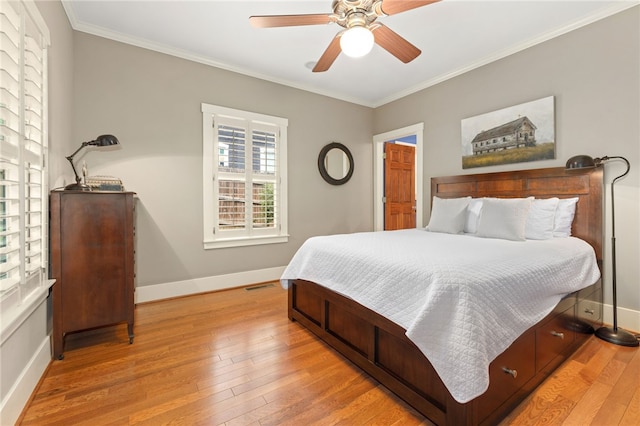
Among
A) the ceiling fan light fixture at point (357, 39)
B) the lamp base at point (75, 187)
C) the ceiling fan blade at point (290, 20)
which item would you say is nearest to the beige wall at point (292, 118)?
the lamp base at point (75, 187)

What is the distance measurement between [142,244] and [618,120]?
467 cm

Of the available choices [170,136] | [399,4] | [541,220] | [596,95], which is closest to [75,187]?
[170,136]

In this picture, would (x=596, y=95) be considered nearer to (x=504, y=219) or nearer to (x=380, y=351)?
(x=504, y=219)

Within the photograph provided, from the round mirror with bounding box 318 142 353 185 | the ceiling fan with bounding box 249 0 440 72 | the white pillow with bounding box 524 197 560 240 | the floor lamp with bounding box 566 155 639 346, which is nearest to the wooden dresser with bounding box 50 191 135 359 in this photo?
the ceiling fan with bounding box 249 0 440 72

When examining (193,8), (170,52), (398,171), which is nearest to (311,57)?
(193,8)

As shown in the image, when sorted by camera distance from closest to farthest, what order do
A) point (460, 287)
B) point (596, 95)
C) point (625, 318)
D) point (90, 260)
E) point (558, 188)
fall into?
point (460, 287)
point (90, 260)
point (625, 318)
point (596, 95)
point (558, 188)

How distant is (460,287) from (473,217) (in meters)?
1.99

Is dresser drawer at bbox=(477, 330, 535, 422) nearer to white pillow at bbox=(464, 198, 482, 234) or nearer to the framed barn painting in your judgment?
white pillow at bbox=(464, 198, 482, 234)

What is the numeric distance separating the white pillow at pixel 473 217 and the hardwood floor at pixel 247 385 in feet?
4.15

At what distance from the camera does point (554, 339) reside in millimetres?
1839

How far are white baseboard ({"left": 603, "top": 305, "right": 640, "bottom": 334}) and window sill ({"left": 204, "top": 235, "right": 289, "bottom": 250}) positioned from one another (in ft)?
11.3

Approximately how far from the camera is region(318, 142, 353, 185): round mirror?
437cm

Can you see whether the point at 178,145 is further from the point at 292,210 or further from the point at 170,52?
the point at 292,210

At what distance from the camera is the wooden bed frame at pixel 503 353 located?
1.41 m
